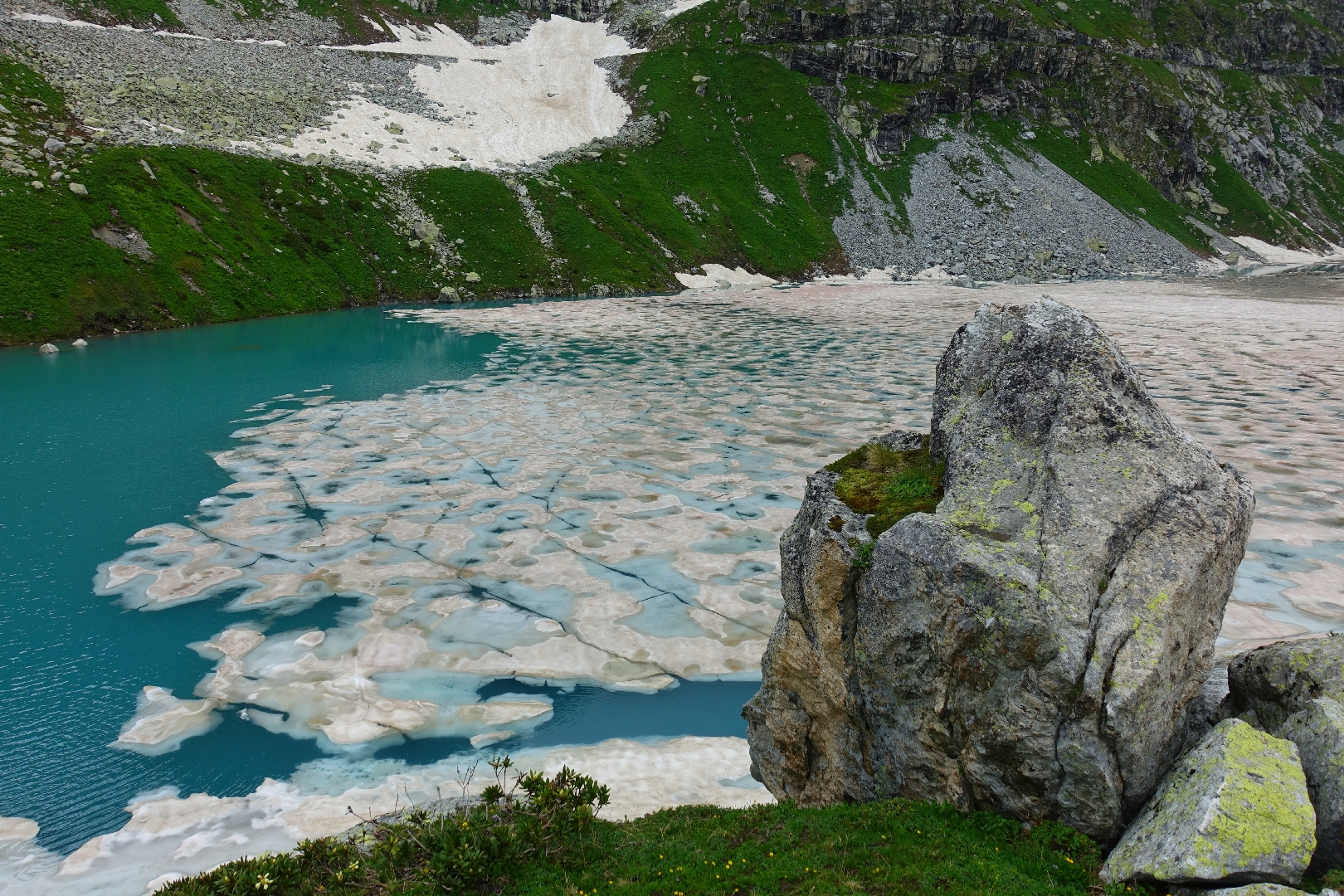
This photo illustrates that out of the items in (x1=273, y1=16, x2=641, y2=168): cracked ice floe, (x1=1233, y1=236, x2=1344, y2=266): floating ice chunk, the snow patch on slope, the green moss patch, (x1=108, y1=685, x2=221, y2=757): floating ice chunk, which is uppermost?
(x1=273, y1=16, x2=641, y2=168): cracked ice floe

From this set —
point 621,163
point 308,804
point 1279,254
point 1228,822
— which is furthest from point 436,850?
point 1279,254

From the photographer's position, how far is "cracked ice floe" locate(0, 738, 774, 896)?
9188 millimetres

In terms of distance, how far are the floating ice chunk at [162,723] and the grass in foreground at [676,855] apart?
466cm

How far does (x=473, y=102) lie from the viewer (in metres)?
122

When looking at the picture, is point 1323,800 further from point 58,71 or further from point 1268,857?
point 58,71

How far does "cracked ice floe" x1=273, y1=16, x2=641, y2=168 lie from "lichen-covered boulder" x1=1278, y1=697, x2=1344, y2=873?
107m

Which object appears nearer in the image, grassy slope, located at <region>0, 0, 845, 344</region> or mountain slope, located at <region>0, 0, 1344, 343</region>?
grassy slope, located at <region>0, 0, 845, 344</region>

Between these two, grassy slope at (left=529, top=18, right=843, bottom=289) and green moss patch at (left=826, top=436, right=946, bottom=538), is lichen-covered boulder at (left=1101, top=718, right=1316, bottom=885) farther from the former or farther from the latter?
grassy slope at (left=529, top=18, right=843, bottom=289)

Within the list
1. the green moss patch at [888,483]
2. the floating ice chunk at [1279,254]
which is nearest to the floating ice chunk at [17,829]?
the green moss patch at [888,483]

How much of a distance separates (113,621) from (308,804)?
26.9 ft

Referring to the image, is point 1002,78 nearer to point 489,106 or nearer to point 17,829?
point 489,106

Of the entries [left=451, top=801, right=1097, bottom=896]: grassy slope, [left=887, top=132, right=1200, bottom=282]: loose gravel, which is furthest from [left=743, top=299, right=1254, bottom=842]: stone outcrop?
[left=887, top=132, right=1200, bottom=282]: loose gravel

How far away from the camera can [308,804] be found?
10414 mm

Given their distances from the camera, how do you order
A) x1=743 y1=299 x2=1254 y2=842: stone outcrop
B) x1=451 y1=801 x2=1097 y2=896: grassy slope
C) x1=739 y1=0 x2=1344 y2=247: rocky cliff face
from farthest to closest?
x1=739 y1=0 x2=1344 y2=247: rocky cliff face, x1=743 y1=299 x2=1254 y2=842: stone outcrop, x1=451 y1=801 x2=1097 y2=896: grassy slope
